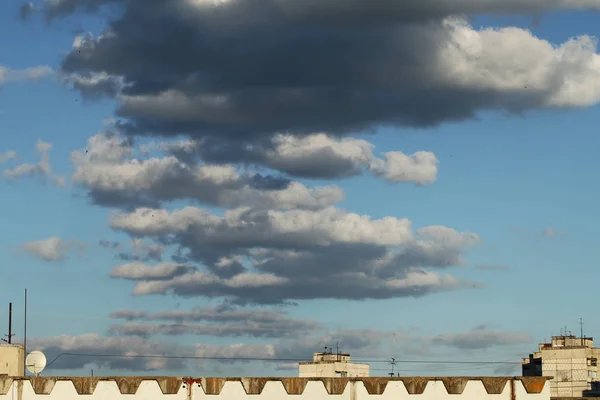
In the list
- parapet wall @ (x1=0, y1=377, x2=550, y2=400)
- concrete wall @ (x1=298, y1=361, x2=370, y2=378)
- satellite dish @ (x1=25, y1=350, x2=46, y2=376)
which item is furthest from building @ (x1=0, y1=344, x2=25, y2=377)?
concrete wall @ (x1=298, y1=361, x2=370, y2=378)

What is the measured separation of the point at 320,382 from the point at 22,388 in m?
13.0

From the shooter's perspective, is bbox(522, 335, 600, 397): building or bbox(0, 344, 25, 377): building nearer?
bbox(0, 344, 25, 377): building

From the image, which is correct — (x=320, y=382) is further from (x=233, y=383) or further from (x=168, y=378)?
(x=168, y=378)

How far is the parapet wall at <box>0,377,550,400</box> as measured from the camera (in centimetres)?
4362

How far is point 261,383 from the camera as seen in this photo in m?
44.1

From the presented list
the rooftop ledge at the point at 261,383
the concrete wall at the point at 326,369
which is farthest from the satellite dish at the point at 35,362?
the concrete wall at the point at 326,369

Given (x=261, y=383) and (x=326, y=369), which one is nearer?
(x=261, y=383)

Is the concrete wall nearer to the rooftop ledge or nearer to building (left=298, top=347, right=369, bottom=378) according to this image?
building (left=298, top=347, right=369, bottom=378)

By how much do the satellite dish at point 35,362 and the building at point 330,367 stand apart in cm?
13274

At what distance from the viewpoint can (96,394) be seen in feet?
143

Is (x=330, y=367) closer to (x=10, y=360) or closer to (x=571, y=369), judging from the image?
(x=571, y=369)

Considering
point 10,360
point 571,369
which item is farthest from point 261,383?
point 571,369

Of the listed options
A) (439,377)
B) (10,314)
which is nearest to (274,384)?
(439,377)

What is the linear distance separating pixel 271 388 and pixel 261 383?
19.3 inches
